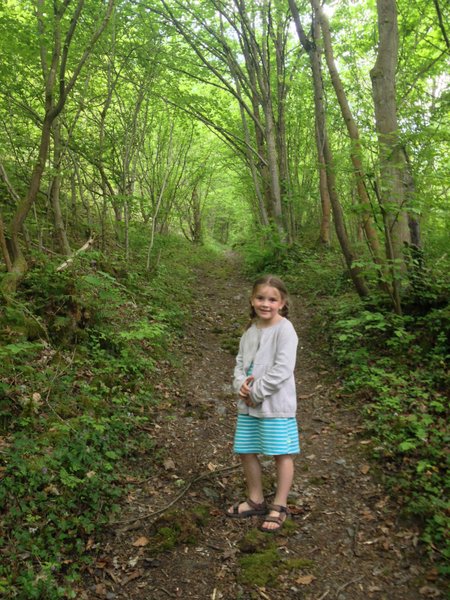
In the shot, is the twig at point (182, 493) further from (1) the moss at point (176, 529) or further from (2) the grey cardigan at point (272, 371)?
(2) the grey cardigan at point (272, 371)

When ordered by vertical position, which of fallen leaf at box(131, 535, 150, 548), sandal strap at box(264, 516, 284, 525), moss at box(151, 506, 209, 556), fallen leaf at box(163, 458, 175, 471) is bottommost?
fallen leaf at box(131, 535, 150, 548)

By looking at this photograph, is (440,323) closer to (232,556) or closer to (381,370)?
(381,370)

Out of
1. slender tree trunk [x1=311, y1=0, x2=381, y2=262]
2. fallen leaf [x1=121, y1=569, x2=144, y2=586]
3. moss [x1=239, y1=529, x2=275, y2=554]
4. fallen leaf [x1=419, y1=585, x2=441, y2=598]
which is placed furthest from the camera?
slender tree trunk [x1=311, y1=0, x2=381, y2=262]

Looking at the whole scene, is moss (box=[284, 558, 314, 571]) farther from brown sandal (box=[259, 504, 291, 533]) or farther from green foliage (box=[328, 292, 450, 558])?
green foliage (box=[328, 292, 450, 558])

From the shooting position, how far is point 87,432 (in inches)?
153

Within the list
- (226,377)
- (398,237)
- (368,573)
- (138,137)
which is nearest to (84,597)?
(368,573)

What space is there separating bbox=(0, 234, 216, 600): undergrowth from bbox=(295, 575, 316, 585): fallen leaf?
4.71 feet

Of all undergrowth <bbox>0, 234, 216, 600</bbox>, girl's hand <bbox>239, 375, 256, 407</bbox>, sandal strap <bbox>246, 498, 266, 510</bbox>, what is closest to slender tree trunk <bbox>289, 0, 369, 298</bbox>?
undergrowth <bbox>0, 234, 216, 600</bbox>

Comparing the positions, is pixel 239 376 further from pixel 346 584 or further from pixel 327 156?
pixel 327 156

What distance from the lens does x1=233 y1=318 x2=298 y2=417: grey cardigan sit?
3145 millimetres

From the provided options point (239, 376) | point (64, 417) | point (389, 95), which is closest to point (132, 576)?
point (239, 376)

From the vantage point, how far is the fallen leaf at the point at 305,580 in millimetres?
2732

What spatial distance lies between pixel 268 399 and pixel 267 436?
0.27 m

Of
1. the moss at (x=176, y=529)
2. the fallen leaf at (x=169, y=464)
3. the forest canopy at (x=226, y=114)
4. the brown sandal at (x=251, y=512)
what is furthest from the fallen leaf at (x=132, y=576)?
the forest canopy at (x=226, y=114)
